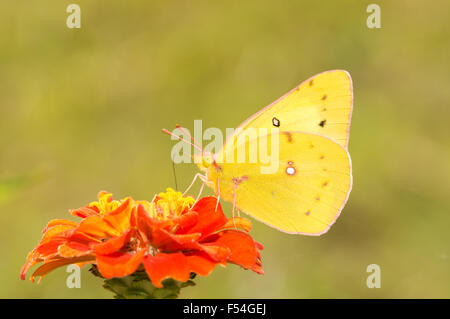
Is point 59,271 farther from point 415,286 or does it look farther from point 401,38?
point 401,38

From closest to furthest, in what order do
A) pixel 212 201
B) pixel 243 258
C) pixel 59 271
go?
pixel 243 258 → pixel 212 201 → pixel 59 271

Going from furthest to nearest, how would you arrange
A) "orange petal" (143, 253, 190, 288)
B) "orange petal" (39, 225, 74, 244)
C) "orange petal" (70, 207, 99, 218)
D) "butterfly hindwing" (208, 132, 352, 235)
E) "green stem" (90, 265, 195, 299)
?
"butterfly hindwing" (208, 132, 352, 235) → "orange petal" (70, 207, 99, 218) → "orange petal" (39, 225, 74, 244) → "green stem" (90, 265, 195, 299) → "orange petal" (143, 253, 190, 288)

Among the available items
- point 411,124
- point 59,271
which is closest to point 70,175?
point 59,271

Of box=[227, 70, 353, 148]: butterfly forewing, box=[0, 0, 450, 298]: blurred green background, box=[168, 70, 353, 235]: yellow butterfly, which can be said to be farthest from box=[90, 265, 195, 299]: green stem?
box=[0, 0, 450, 298]: blurred green background

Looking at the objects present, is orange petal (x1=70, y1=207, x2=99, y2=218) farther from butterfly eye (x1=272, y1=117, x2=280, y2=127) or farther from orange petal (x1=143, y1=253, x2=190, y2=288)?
butterfly eye (x1=272, y1=117, x2=280, y2=127)

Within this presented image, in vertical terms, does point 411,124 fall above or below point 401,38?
below

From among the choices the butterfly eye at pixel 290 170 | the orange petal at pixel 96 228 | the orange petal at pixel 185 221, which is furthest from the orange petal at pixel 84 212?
the butterfly eye at pixel 290 170

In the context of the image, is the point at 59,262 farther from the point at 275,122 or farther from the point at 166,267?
the point at 275,122

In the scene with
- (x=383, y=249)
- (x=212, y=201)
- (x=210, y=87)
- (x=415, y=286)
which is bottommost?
(x=415, y=286)
